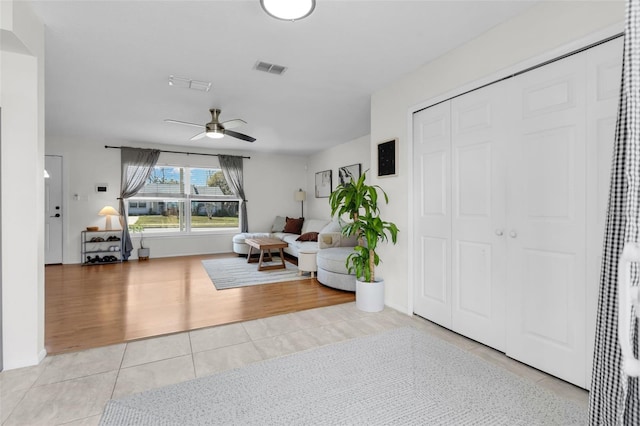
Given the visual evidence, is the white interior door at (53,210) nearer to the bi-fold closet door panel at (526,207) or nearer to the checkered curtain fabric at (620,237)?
the bi-fold closet door panel at (526,207)

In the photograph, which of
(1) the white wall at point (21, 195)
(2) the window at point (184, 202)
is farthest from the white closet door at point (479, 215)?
(2) the window at point (184, 202)

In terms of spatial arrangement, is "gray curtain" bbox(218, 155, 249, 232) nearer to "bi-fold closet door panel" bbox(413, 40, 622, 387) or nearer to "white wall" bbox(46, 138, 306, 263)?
"white wall" bbox(46, 138, 306, 263)

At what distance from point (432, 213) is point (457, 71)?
126cm

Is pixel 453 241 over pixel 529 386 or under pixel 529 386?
over

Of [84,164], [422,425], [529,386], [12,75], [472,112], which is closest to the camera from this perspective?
[422,425]

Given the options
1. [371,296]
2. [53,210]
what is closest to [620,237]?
[371,296]

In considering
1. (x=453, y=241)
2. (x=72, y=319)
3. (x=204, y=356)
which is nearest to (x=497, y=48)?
(x=453, y=241)

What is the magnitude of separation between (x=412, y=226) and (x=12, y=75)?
3.39 metres

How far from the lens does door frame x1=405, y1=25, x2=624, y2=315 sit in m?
1.74

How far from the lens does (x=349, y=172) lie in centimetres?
610

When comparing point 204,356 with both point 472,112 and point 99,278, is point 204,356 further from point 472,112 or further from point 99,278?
point 99,278

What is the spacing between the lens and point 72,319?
9.65 feet

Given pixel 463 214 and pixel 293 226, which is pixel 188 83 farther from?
pixel 293 226

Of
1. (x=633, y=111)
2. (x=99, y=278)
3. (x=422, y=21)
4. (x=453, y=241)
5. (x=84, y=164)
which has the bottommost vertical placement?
(x=99, y=278)
